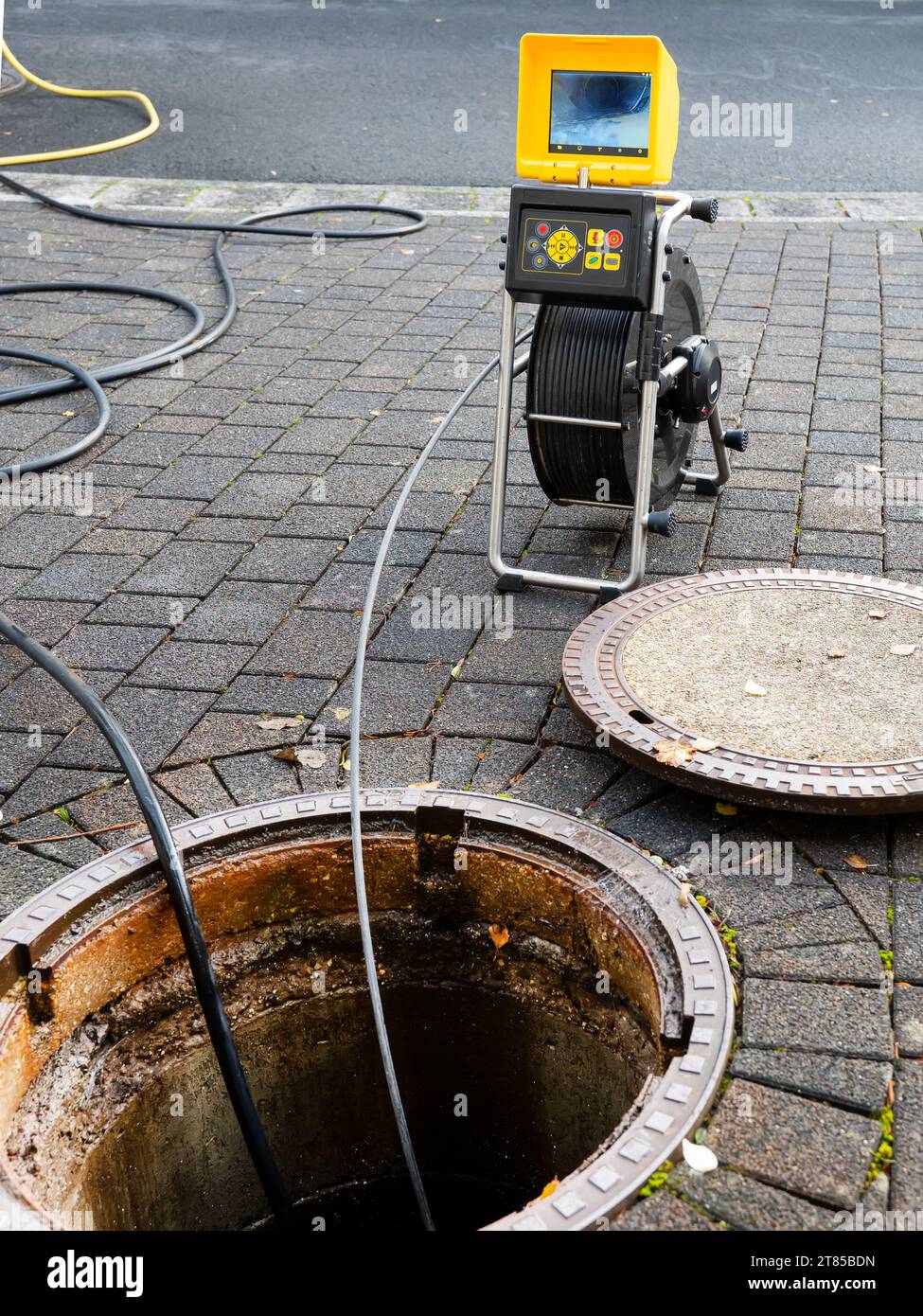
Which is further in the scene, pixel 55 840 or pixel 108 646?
pixel 108 646

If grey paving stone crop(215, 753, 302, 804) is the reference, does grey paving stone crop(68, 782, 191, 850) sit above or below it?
below

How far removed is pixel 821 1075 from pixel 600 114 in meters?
2.94

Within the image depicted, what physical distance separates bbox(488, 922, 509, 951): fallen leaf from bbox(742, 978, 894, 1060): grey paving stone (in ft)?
2.31

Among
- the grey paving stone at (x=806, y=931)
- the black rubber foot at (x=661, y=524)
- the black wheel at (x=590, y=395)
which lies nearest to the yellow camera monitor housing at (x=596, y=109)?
the black wheel at (x=590, y=395)

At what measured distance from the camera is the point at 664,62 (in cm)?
390

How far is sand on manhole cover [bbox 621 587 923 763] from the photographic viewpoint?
3.39 m

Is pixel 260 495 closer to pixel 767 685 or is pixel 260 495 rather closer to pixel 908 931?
pixel 767 685

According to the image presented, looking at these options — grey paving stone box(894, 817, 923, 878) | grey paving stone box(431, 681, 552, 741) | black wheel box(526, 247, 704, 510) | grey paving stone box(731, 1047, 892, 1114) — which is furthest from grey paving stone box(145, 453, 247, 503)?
grey paving stone box(731, 1047, 892, 1114)

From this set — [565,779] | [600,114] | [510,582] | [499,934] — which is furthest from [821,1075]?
[600,114]

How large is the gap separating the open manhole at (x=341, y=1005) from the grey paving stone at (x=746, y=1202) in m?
0.26

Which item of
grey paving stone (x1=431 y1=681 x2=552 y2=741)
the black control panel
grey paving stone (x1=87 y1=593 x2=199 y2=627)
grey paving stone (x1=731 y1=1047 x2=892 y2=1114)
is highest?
the black control panel

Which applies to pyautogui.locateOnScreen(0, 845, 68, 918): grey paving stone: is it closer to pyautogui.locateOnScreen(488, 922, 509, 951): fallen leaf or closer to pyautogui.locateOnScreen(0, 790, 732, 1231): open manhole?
pyautogui.locateOnScreen(0, 790, 732, 1231): open manhole

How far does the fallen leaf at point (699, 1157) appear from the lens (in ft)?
7.52

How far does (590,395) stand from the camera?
4.36 metres
